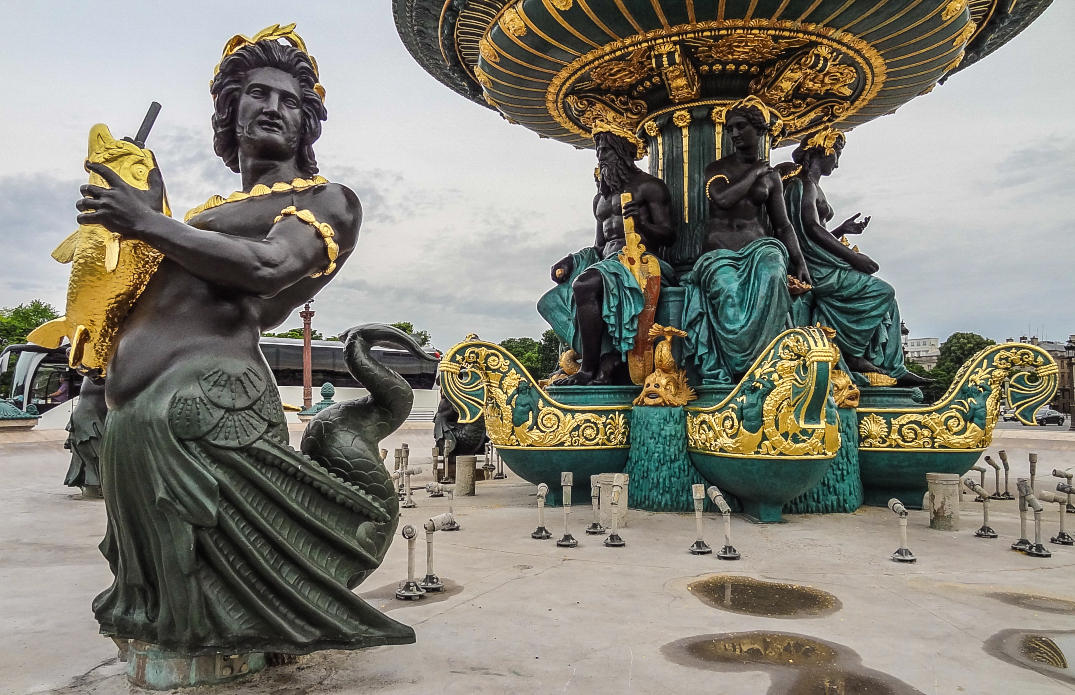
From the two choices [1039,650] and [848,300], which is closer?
[1039,650]

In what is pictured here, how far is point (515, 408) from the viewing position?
718 cm

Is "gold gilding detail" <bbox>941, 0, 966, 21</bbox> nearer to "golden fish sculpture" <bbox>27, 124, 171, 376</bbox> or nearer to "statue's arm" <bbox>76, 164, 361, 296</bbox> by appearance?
"statue's arm" <bbox>76, 164, 361, 296</bbox>

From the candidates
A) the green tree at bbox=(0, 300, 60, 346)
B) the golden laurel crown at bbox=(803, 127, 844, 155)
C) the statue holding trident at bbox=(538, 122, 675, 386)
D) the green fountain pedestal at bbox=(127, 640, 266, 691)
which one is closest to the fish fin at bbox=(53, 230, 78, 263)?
the green fountain pedestal at bbox=(127, 640, 266, 691)

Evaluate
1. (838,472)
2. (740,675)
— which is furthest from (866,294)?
(740,675)

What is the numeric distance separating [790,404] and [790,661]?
3361 millimetres

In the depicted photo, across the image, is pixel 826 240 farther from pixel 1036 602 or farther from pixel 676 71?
pixel 1036 602

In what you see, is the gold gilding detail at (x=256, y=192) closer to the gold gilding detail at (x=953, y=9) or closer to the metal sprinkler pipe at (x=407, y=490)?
the metal sprinkler pipe at (x=407, y=490)

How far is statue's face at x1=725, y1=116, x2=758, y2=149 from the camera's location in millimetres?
7363

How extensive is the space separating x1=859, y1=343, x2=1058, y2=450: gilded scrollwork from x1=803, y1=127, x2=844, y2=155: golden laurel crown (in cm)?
326

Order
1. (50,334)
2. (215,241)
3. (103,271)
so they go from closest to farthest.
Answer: (215,241) → (103,271) → (50,334)

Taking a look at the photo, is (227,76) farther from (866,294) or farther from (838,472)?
(866,294)

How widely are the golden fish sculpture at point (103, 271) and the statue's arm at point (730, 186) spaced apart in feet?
20.2

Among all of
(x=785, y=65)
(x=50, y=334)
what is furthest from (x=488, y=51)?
(x=50, y=334)

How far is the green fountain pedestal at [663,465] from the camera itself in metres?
6.95
